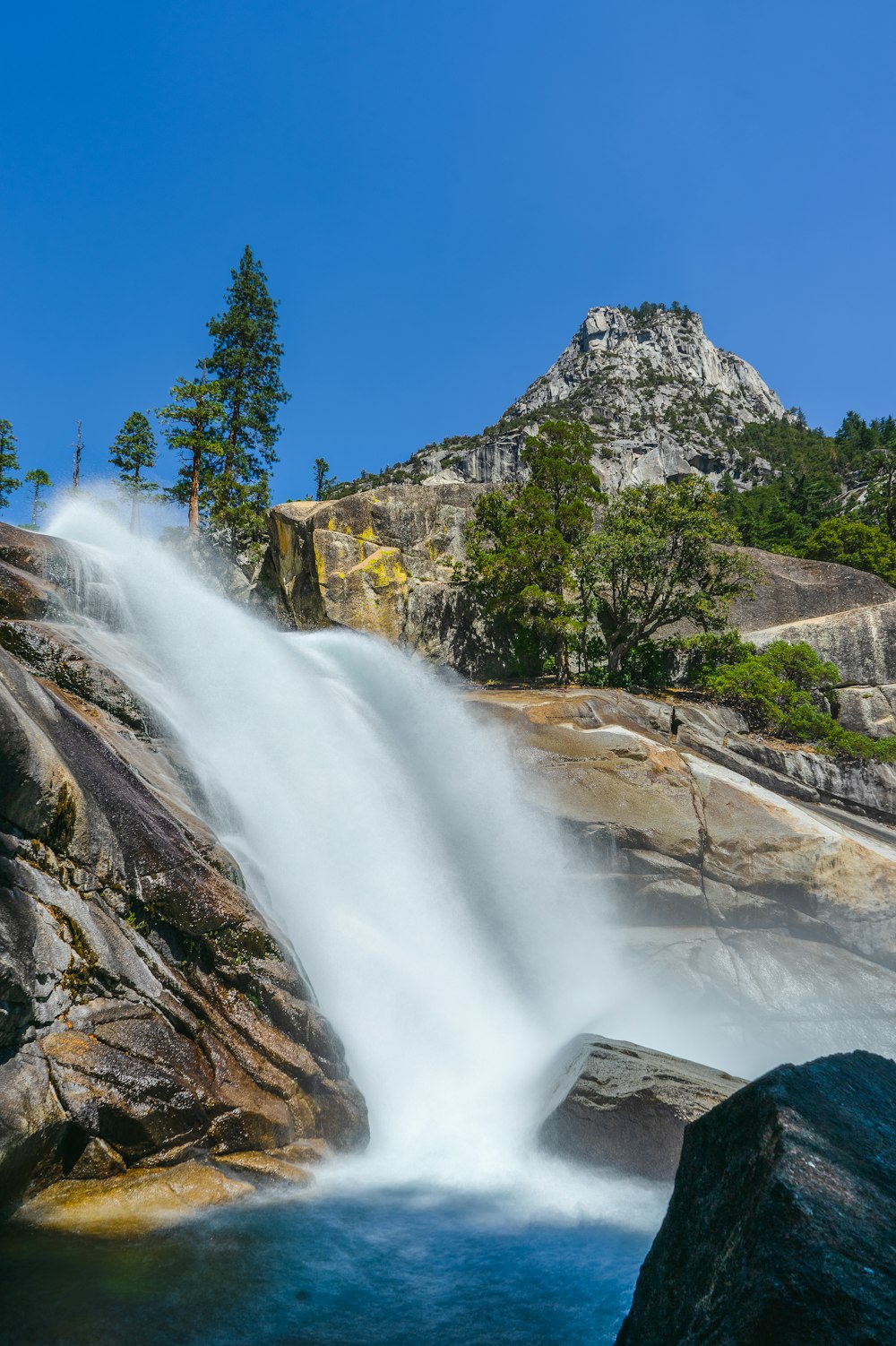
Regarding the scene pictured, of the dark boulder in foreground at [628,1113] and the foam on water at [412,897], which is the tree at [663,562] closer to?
the foam on water at [412,897]

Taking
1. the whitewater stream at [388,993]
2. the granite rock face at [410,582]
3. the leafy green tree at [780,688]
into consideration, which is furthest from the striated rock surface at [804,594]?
the whitewater stream at [388,993]

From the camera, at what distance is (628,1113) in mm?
9273

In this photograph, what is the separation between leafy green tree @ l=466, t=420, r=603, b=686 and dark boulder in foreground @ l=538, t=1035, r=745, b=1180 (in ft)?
54.7

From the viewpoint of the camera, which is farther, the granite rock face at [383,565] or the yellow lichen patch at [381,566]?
the yellow lichen patch at [381,566]

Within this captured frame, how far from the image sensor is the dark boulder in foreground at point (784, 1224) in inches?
106

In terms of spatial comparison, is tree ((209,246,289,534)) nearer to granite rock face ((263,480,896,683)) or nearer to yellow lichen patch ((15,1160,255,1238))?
granite rock face ((263,480,896,683))

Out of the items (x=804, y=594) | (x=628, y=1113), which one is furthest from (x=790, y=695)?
(x=628, y=1113)

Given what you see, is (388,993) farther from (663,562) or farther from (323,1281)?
(663,562)

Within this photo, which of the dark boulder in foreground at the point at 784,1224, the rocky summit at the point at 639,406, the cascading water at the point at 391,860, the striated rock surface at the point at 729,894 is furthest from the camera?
the rocky summit at the point at 639,406

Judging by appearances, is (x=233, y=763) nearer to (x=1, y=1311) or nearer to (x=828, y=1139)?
(x=1, y=1311)

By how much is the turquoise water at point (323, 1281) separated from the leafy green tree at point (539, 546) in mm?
19241

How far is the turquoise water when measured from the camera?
17.9 feet

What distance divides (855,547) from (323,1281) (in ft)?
138

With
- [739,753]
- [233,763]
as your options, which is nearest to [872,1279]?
[233,763]
